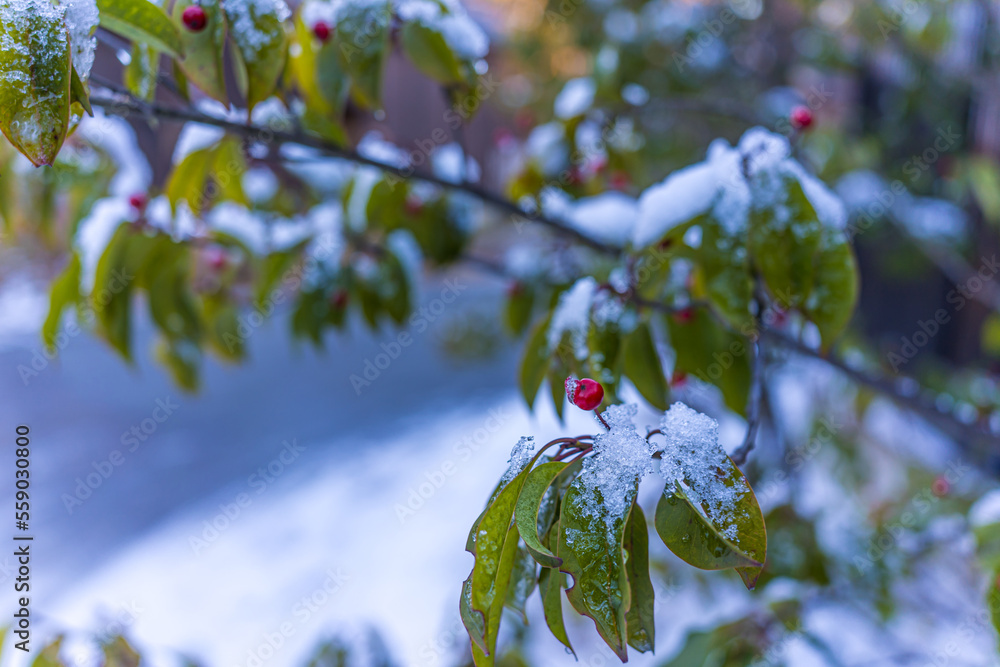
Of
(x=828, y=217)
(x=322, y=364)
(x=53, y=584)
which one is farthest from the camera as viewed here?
(x=322, y=364)

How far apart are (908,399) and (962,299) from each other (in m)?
2.01

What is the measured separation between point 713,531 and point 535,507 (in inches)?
3.6

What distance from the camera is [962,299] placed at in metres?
2.32

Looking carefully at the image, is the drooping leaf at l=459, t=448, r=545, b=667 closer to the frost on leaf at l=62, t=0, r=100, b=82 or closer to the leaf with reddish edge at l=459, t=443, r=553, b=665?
the leaf with reddish edge at l=459, t=443, r=553, b=665

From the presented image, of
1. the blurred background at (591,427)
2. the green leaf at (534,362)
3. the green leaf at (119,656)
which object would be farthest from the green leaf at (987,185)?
the green leaf at (119,656)

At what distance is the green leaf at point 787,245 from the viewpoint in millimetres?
511

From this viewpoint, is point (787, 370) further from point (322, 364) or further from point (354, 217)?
point (322, 364)

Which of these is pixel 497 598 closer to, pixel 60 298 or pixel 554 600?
pixel 554 600

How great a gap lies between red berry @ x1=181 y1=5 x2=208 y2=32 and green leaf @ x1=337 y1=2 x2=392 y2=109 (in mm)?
124

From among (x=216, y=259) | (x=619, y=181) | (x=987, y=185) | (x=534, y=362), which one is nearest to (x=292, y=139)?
(x=534, y=362)

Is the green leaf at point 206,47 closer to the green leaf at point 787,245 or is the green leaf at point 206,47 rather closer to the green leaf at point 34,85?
the green leaf at point 34,85

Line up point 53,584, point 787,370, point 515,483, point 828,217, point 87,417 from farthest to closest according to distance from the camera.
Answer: point 87,417 < point 53,584 < point 787,370 < point 828,217 < point 515,483

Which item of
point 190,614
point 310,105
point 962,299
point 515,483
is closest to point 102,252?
point 310,105

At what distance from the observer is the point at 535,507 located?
1.04 feet
